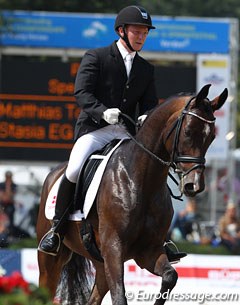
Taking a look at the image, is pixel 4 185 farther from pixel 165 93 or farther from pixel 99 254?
pixel 99 254

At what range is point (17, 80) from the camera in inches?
663

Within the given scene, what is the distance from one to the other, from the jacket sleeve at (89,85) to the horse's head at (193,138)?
36.2 inches

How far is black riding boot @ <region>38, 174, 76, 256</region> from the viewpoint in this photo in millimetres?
8258

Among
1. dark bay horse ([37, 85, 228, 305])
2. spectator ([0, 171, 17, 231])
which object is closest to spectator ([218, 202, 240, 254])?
spectator ([0, 171, 17, 231])

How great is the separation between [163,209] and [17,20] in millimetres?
12580

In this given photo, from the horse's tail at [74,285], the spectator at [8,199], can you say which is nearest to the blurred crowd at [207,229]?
the spectator at [8,199]

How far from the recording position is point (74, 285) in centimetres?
917

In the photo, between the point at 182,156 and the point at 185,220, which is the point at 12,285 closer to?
the point at 182,156

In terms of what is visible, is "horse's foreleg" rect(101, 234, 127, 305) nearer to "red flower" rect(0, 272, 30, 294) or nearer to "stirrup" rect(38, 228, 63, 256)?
"stirrup" rect(38, 228, 63, 256)

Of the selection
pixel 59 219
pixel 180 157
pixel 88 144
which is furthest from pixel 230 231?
pixel 180 157

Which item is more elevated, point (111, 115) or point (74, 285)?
point (111, 115)

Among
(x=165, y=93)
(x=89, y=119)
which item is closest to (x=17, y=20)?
(x=165, y=93)

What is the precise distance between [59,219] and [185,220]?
32.0 feet

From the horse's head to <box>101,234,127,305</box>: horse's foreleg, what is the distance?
77 cm
